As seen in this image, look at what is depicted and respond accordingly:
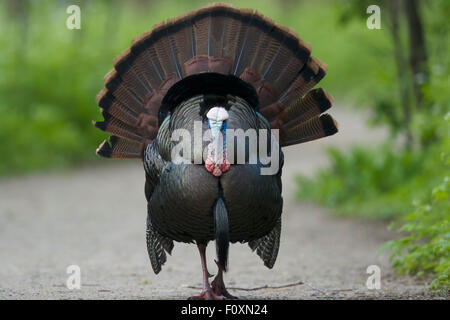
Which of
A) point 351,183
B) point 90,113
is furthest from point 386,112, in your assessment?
point 90,113

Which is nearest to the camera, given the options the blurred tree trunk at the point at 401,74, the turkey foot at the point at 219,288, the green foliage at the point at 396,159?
the turkey foot at the point at 219,288

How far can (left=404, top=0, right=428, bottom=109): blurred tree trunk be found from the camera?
9.09 m

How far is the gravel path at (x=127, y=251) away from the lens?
546 centimetres

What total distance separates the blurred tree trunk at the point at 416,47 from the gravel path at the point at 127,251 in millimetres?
1818

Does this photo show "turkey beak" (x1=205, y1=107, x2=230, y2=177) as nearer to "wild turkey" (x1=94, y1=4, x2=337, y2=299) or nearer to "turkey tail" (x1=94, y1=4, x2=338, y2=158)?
"wild turkey" (x1=94, y1=4, x2=337, y2=299)

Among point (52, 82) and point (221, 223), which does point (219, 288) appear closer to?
point (221, 223)

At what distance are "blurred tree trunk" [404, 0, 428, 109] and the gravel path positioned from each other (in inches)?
71.6

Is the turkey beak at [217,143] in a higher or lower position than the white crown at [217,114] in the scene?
lower

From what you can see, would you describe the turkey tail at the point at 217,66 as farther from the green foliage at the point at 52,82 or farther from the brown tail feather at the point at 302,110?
the green foliage at the point at 52,82

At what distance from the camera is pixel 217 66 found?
5316 millimetres

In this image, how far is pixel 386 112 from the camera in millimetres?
9656

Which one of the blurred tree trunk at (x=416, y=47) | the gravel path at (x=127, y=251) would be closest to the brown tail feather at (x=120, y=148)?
the gravel path at (x=127, y=251)

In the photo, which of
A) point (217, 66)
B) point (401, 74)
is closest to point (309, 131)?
point (217, 66)

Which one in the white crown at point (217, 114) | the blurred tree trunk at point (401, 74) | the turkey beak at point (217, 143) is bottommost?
the turkey beak at point (217, 143)
